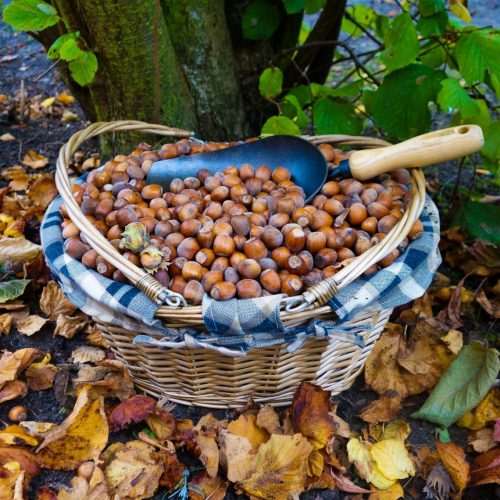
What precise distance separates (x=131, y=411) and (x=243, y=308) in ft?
1.71

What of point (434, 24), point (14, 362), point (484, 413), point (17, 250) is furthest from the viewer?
point (17, 250)

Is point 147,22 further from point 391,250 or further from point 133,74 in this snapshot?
point 391,250

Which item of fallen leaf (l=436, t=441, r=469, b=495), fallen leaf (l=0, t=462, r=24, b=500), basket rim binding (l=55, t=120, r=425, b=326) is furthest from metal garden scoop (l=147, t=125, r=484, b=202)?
fallen leaf (l=0, t=462, r=24, b=500)

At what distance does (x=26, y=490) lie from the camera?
4.27ft

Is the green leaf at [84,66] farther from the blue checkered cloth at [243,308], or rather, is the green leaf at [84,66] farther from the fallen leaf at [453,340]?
the fallen leaf at [453,340]

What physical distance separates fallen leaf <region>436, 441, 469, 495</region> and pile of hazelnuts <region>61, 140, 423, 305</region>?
524 millimetres

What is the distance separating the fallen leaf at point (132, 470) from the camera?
129 cm

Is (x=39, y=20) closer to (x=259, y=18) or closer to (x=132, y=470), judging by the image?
(x=259, y=18)

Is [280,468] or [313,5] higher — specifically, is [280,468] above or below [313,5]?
below

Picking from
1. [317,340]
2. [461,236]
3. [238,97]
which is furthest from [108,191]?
[461,236]

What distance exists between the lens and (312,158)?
1.60 meters

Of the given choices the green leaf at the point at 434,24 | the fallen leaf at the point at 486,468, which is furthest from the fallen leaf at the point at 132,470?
the green leaf at the point at 434,24

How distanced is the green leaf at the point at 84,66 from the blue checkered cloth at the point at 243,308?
0.66 metres

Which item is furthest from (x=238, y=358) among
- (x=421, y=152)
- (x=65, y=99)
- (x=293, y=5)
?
(x=65, y=99)
